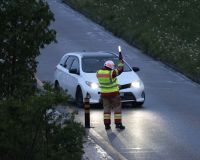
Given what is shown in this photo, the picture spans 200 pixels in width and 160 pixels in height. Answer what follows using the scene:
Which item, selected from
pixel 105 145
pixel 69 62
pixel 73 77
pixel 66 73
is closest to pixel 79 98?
pixel 73 77

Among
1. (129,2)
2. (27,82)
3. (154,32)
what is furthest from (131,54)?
(27,82)

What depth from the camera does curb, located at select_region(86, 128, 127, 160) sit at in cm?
1406

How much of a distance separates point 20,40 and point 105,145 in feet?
19.4

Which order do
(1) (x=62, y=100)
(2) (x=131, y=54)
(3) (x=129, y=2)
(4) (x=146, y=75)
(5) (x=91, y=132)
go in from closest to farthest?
1. (1) (x=62, y=100)
2. (5) (x=91, y=132)
3. (4) (x=146, y=75)
4. (2) (x=131, y=54)
5. (3) (x=129, y=2)

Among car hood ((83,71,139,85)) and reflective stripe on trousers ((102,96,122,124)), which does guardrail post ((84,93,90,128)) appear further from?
car hood ((83,71,139,85))

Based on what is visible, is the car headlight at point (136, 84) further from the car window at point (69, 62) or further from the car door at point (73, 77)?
the car window at point (69, 62)

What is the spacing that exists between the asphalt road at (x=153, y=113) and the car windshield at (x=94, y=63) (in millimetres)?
1657

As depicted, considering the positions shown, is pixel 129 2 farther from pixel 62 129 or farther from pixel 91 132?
pixel 62 129

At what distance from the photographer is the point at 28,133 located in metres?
8.73

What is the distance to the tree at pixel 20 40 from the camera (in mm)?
9664

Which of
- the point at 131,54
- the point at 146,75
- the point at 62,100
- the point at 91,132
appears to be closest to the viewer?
the point at 62,100

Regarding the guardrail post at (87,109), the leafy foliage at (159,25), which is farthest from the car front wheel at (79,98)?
the leafy foliage at (159,25)

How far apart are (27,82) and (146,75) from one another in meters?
19.3

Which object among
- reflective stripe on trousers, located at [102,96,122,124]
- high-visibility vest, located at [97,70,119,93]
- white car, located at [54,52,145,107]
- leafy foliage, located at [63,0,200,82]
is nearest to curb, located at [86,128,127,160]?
reflective stripe on trousers, located at [102,96,122,124]
